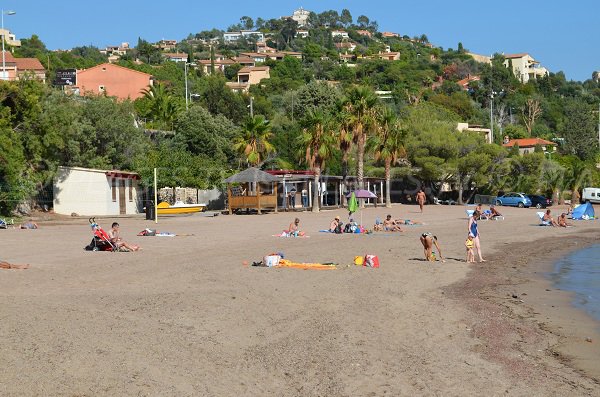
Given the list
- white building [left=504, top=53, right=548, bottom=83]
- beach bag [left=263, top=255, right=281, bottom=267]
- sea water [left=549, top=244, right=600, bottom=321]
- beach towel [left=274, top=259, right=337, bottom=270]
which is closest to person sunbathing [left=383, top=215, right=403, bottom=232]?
sea water [left=549, top=244, right=600, bottom=321]

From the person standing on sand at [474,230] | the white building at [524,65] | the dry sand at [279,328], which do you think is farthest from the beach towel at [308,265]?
the white building at [524,65]

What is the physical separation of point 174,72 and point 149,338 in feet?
374

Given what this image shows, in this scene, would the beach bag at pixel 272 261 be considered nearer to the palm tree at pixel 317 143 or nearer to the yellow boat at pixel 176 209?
the yellow boat at pixel 176 209

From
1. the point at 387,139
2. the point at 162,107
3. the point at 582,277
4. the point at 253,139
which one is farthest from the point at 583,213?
the point at 162,107

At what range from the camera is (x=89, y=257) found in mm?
19797

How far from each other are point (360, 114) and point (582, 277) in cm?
2883

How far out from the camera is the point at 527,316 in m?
13.4

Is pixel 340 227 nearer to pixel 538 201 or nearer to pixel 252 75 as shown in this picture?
pixel 538 201

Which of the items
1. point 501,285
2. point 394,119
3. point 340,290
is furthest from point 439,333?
A: point 394,119

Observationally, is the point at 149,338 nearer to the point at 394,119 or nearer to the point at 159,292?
the point at 159,292

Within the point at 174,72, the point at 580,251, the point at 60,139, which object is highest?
the point at 174,72

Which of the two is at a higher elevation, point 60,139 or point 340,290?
point 60,139

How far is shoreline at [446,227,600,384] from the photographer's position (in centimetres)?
1027

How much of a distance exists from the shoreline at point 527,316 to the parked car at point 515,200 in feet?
106
